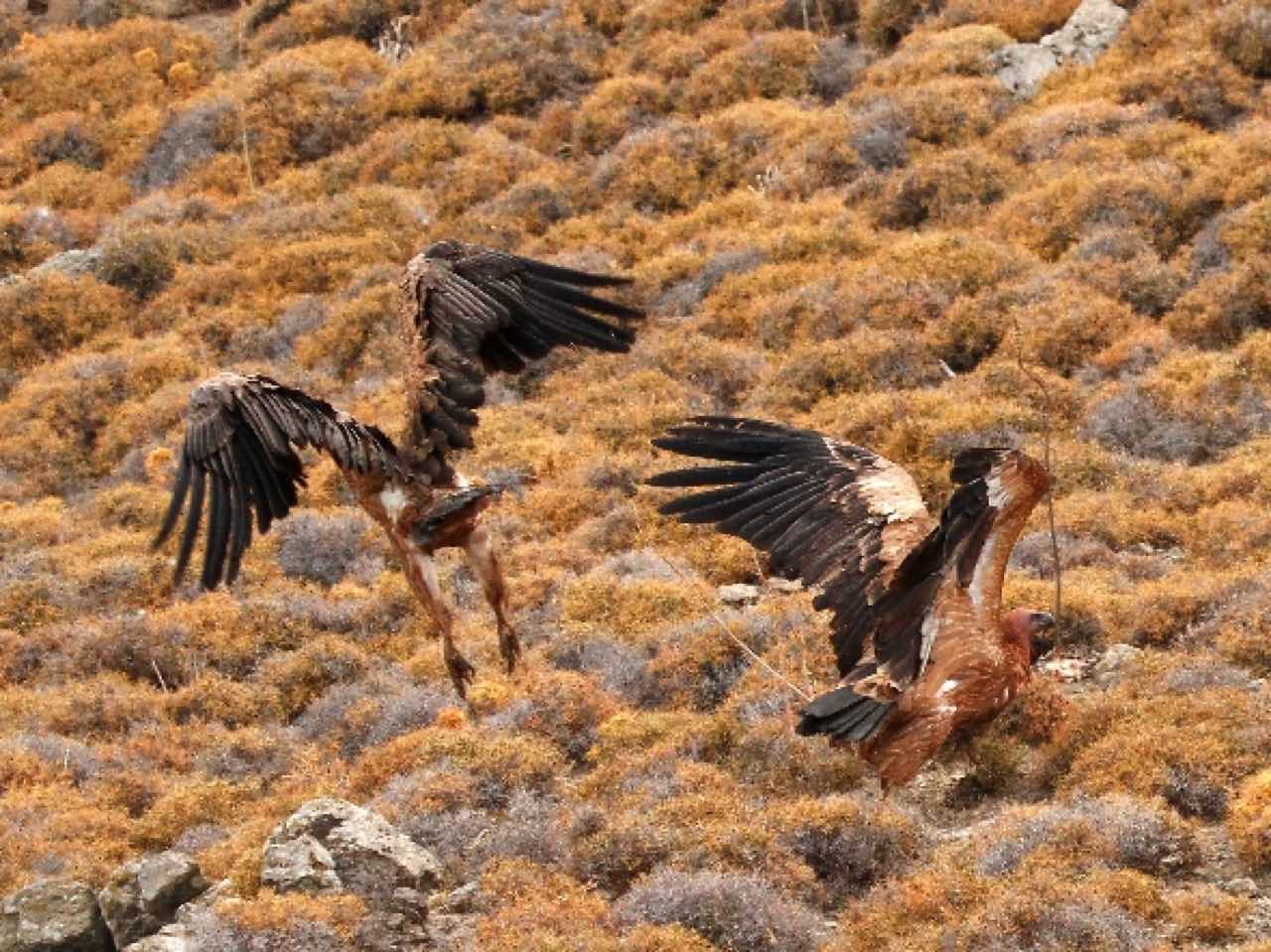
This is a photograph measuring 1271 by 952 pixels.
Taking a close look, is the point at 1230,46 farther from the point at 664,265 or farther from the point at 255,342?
the point at 255,342

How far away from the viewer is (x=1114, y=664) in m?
13.1

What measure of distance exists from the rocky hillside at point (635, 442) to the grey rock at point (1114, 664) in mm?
95

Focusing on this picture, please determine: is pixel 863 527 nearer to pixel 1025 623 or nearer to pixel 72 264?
pixel 1025 623

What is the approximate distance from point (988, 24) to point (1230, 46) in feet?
12.1

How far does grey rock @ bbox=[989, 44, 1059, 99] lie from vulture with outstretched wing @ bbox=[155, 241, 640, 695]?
14.7 m

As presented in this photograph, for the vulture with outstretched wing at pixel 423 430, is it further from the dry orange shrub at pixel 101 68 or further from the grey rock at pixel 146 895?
the dry orange shrub at pixel 101 68

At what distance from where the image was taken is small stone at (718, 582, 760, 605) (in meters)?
15.6

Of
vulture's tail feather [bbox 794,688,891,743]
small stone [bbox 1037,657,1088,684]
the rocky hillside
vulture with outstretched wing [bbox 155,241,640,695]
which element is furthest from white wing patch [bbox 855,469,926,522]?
small stone [bbox 1037,657,1088,684]

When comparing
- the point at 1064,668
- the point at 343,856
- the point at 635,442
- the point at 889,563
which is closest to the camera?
the point at 889,563

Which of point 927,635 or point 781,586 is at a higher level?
point 927,635

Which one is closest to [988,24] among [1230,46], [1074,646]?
[1230,46]

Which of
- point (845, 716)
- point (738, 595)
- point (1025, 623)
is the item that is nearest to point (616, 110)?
point (738, 595)

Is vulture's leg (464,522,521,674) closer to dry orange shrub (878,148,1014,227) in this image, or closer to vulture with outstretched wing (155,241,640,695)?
vulture with outstretched wing (155,241,640,695)

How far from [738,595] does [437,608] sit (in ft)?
16.2
